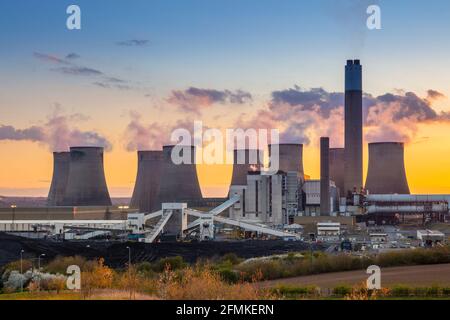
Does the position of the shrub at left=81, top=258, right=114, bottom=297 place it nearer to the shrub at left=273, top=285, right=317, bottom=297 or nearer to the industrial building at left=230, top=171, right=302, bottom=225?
the shrub at left=273, top=285, right=317, bottom=297

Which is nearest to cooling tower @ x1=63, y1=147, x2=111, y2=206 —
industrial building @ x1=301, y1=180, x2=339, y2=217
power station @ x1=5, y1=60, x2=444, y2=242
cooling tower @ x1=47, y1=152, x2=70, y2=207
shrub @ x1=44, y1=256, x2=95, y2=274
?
power station @ x1=5, y1=60, x2=444, y2=242

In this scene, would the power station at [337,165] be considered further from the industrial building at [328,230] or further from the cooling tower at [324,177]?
the industrial building at [328,230]

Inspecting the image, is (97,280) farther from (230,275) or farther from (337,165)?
(337,165)

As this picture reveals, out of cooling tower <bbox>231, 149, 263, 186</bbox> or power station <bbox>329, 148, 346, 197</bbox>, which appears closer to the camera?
cooling tower <bbox>231, 149, 263, 186</bbox>

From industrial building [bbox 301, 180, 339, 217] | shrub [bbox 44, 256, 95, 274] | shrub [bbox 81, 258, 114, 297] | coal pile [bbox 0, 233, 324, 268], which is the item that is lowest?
coal pile [bbox 0, 233, 324, 268]

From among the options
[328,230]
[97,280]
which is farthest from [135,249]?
[97,280]

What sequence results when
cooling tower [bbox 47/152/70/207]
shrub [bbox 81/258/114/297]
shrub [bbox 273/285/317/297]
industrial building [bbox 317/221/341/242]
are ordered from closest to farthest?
shrub [bbox 81/258/114/297] → shrub [bbox 273/285/317/297] → industrial building [bbox 317/221/341/242] → cooling tower [bbox 47/152/70/207]

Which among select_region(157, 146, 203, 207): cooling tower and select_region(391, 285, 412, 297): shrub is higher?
select_region(157, 146, 203, 207): cooling tower

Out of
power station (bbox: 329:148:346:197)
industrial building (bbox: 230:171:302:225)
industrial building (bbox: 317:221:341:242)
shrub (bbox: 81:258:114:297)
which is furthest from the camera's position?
power station (bbox: 329:148:346:197)
